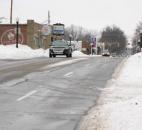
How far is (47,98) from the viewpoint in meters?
15.3

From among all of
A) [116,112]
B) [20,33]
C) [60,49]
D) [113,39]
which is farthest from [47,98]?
[113,39]

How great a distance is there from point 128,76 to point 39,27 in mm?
58471

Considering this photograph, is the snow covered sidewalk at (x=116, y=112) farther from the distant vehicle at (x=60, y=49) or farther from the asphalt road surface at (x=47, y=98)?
the distant vehicle at (x=60, y=49)

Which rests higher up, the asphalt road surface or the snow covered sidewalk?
the snow covered sidewalk

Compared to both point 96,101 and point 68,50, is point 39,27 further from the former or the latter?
point 96,101

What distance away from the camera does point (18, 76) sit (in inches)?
892

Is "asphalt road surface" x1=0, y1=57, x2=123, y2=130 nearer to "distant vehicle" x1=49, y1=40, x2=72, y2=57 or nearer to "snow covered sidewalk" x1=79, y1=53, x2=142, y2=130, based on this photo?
"snow covered sidewalk" x1=79, y1=53, x2=142, y2=130

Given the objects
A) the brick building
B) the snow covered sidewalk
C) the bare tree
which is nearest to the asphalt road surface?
the snow covered sidewalk

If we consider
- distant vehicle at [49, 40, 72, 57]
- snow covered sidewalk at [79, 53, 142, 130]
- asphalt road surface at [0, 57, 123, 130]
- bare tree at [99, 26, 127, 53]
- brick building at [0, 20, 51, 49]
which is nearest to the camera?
snow covered sidewalk at [79, 53, 142, 130]

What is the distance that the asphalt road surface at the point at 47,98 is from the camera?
1102 centimetres

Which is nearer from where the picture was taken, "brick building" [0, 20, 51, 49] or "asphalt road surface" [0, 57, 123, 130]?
"asphalt road surface" [0, 57, 123, 130]

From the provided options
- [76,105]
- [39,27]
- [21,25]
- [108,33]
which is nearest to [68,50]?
[21,25]

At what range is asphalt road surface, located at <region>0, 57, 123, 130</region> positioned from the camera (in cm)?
1102

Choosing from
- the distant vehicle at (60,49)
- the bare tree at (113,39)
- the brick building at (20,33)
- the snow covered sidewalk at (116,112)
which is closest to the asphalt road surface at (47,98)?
the snow covered sidewalk at (116,112)
